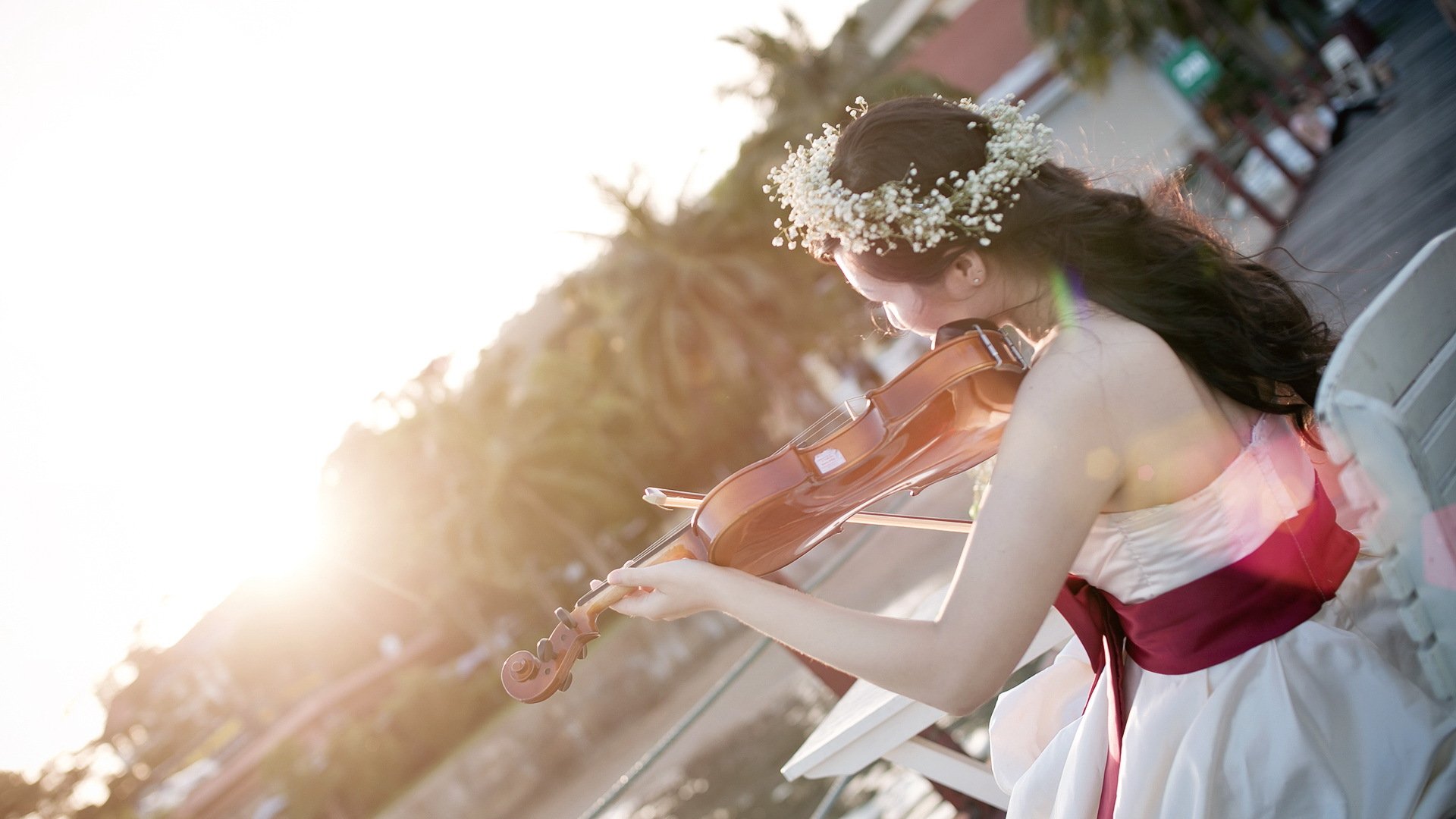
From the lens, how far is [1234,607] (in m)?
1.67

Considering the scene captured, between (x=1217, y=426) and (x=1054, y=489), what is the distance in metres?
0.43

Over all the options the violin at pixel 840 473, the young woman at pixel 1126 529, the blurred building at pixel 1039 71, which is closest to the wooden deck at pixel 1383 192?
the young woman at pixel 1126 529

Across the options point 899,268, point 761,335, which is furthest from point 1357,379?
point 761,335

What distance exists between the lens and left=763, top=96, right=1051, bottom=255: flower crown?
1854 mm

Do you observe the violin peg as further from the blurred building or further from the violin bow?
the blurred building

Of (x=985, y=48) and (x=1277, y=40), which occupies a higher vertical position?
(x=985, y=48)

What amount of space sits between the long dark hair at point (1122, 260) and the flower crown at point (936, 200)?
0.02 m

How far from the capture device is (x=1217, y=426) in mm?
1719

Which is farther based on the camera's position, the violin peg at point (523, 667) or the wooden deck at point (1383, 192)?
the wooden deck at point (1383, 192)

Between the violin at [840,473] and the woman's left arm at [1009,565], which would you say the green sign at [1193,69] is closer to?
the violin at [840,473]

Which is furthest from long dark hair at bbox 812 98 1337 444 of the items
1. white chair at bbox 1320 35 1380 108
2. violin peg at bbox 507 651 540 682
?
white chair at bbox 1320 35 1380 108

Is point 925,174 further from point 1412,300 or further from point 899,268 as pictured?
point 1412,300

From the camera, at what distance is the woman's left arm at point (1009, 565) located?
4.86ft

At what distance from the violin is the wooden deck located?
0.96m
